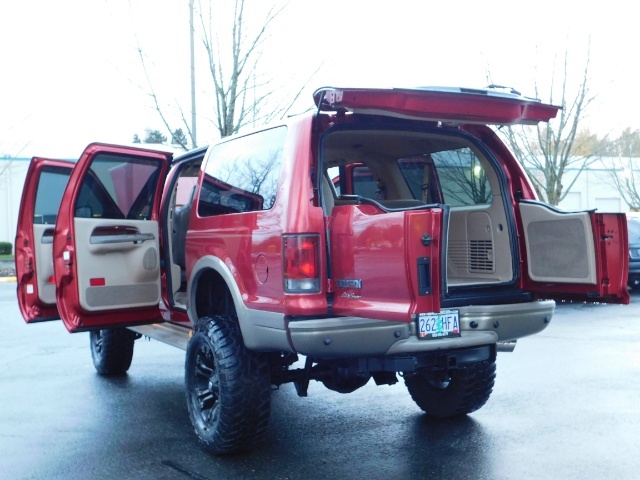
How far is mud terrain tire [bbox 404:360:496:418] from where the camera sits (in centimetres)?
566

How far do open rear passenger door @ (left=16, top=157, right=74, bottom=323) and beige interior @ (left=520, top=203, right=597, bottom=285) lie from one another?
414 centimetres

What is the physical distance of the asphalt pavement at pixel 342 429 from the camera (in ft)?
15.8

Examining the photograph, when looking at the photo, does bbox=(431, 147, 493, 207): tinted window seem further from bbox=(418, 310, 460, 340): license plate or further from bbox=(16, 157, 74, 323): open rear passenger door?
bbox=(16, 157, 74, 323): open rear passenger door

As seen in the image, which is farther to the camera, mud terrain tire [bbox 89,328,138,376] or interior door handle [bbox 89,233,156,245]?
mud terrain tire [bbox 89,328,138,376]

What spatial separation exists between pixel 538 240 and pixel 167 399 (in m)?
3.66

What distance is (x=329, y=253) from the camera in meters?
4.39

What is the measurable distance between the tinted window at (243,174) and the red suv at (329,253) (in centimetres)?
2

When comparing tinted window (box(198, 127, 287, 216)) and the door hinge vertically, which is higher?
tinted window (box(198, 127, 287, 216))

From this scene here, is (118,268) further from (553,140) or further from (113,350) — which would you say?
(553,140)

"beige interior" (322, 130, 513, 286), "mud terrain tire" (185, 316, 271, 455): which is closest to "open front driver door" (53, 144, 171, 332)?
"mud terrain tire" (185, 316, 271, 455)

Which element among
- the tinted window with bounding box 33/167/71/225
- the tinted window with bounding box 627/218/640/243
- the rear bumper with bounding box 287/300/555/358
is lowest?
the tinted window with bounding box 627/218/640/243

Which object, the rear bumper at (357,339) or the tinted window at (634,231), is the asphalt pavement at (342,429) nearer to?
the rear bumper at (357,339)

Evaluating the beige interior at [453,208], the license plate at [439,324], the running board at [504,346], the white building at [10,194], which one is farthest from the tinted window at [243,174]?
the white building at [10,194]

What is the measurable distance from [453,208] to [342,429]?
74.9 inches
